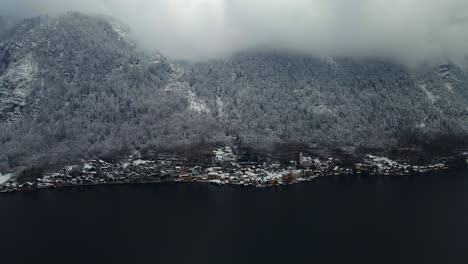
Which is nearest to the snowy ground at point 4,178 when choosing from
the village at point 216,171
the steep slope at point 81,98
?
the village at point 216,171

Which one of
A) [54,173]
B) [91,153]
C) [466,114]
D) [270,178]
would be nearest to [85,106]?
[91,153]

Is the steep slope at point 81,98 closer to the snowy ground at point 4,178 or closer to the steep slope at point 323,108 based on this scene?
the snowy ground at point 4,178

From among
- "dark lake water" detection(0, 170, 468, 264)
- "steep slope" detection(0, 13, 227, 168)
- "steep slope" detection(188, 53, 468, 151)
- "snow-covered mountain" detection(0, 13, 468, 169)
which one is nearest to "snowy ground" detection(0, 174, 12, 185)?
"steep slope" detection(0, 13, 227, 168)

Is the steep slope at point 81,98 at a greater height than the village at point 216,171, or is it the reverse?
→ the steep slope at point 81,98

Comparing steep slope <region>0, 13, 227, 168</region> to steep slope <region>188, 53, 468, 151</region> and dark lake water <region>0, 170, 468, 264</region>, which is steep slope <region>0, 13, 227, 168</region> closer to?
steep slope <region>188, 53, 468, 151</region>

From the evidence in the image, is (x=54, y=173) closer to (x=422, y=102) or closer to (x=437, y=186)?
(x=437, y=186)
